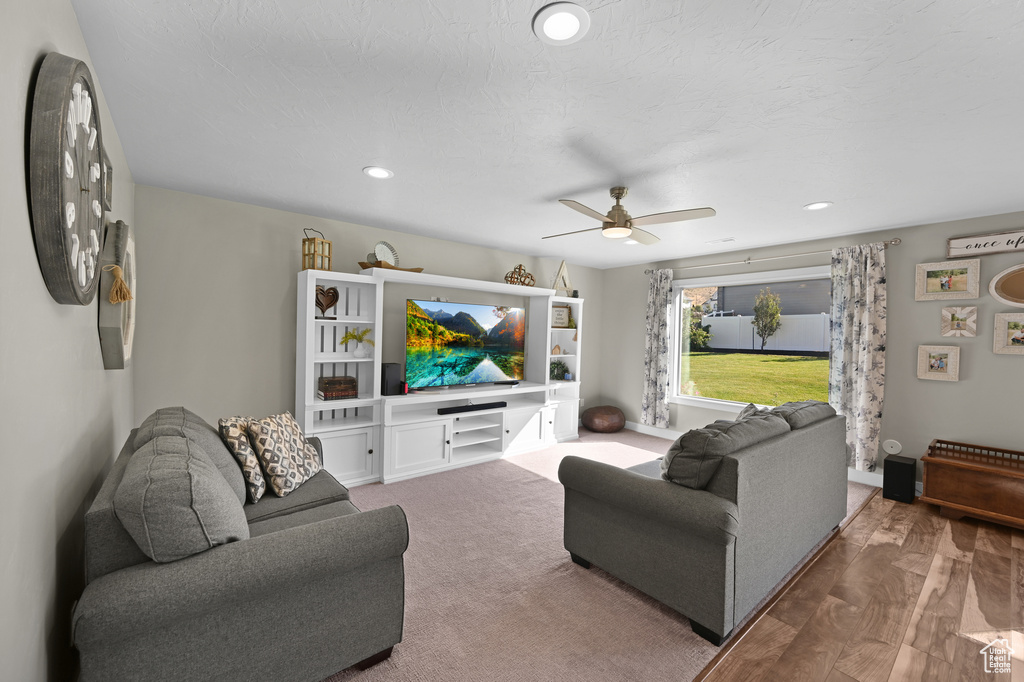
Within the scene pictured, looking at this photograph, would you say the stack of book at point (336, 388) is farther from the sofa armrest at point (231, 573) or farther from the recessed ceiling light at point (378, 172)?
the sofa armrest at point (231, 573)

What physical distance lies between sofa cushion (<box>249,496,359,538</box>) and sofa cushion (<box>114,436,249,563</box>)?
429 millimetres

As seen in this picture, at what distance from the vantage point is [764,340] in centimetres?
518

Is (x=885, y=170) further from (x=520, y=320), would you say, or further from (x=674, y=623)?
(x=520, y=320)

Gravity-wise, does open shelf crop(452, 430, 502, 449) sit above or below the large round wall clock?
below

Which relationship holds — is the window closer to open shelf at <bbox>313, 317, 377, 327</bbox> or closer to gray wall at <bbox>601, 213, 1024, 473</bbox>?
gray wall at <bbox>601, 213, 1024, 473</bbox>

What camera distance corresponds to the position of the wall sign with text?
346cm

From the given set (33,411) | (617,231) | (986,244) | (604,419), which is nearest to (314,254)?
(617,231)

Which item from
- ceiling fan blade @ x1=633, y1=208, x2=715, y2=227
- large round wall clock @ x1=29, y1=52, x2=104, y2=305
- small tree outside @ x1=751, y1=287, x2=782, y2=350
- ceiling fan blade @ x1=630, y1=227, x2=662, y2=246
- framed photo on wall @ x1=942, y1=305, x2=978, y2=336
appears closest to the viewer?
large round wall clock @ x1=29, y1=52, x2=104, y2=305

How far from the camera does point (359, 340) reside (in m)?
4.09

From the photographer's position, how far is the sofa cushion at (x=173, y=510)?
1.31m

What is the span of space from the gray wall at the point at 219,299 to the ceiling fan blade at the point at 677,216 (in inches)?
105

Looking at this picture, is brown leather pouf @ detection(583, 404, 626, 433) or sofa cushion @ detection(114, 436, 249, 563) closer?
sofa cushion @ detection(114, 436, 249, 563)

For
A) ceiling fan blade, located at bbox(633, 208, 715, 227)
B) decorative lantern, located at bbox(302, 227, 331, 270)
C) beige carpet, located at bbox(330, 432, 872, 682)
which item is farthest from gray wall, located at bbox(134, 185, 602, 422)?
ceiling fan blade, located at bbox(633, 208, 715, 227)

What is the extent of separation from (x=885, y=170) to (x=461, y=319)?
3547 millimetres
